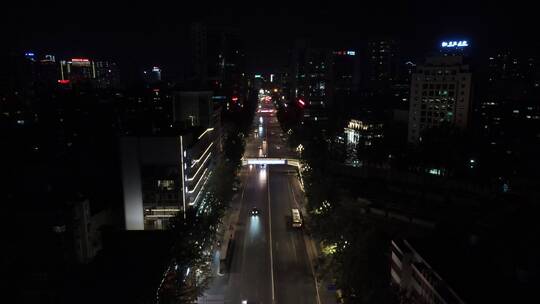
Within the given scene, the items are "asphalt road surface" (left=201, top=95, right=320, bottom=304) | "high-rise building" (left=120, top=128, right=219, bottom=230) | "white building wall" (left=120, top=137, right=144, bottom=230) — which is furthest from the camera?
"high-rise building" (left=120, top=128, right=219, bottom=230)

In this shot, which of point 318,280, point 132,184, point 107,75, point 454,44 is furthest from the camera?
point 107,75

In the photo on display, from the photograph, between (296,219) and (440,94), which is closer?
(296,219)

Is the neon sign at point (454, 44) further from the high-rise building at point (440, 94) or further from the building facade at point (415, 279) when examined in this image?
the building facade at point (415, 279)

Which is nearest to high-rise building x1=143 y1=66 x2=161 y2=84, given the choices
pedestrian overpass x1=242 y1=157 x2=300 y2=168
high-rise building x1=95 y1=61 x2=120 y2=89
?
high-rise building x1=95 y1=61 x2=120 y2=89

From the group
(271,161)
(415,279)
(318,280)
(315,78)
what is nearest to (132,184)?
(318,280)

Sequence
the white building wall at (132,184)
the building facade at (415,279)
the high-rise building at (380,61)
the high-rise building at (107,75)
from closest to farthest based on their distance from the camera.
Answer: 1. the building facade at (415,279)
2. the white building wall at (132,184)
3. the high-rise building at (107,75)
4. the high-rise building at (380,61)

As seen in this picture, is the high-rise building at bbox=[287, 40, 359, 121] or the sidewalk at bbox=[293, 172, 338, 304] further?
the high-rise building at bbox=[287, 40, 359, 121]

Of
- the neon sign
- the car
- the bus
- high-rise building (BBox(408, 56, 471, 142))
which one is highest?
the neon sign

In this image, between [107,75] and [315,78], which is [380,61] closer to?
[315,78]

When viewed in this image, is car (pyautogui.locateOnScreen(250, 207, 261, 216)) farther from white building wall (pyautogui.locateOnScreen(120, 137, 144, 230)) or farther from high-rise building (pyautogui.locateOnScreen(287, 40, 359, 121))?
high-rise building (pyautogui.locateOnScreen(287, 40, 359, 121))

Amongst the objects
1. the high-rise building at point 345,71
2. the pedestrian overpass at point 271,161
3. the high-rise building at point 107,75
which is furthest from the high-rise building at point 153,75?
the pedestrian overpass at point 271,161
